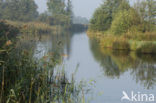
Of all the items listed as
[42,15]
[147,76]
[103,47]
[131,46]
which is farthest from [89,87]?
[42,15]

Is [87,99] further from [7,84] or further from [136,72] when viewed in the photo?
[136,72]

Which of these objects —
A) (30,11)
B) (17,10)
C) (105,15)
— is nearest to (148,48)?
(105,15)

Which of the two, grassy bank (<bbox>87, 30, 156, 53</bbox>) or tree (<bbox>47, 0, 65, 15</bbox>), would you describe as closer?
grassy bank (<bbox>87, 30, 156, 53</bbox>)

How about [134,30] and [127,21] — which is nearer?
[134,30]

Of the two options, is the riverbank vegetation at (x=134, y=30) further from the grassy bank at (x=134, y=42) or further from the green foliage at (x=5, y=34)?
the green foliage at (x=5, y=34)

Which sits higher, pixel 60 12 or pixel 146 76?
pixel 60 12

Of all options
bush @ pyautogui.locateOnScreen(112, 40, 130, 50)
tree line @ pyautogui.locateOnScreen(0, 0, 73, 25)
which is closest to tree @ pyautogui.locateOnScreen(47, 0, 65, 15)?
tree line @ pyautogui.locateOnScreen(0, 0, 73, 25)

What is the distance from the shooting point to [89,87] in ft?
15.7

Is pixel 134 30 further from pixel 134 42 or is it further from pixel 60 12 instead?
pixel 60 12

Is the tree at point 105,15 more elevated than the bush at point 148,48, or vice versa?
the tree at point 105,15

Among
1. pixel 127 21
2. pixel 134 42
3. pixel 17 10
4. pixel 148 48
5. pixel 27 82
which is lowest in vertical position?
pixel 27 82

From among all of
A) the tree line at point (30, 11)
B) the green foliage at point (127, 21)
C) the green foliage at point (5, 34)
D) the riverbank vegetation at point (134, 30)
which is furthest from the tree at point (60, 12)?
the green foliage at point (5, 34)

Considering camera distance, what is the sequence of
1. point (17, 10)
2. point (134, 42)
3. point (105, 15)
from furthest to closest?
point (17, 10) → point (105, 15) → point (134, 42)

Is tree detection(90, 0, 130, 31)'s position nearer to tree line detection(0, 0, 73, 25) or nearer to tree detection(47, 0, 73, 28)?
tree line detection(0, 0, 73, 25)
